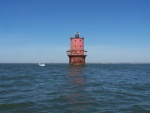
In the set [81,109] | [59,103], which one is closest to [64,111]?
[81,109]

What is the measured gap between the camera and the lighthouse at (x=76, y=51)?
2464 inches

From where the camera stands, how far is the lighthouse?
62.6m

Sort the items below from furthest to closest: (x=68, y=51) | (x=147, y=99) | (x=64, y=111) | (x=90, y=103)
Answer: (x=68, y=51)
(x=147, y=99)
(x=90, y=103)
(x=64, y=111)

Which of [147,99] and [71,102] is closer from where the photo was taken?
[71,102]

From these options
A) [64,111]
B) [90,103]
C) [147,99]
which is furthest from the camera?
[147,99]

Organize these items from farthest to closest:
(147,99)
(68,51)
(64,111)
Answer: (68,51) < (147,99) < (64,111)

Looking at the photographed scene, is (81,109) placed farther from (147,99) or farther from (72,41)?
(72,41)

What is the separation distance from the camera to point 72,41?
63.8 metres

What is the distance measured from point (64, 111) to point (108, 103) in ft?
9.33

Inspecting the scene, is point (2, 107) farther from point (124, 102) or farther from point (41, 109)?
point (124, 102)

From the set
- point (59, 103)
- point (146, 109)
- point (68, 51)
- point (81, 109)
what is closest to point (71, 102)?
point (59, 103)

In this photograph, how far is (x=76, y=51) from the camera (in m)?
63.1

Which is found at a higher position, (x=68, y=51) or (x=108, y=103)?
(x=68, y=51)

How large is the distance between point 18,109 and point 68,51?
170ft
